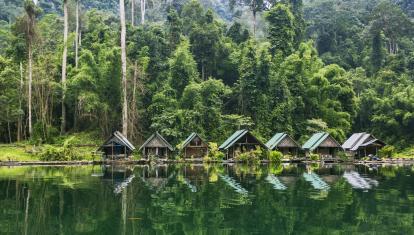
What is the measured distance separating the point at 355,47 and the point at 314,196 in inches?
2265

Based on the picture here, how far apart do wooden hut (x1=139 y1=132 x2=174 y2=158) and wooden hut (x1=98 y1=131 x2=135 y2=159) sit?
4.27 ft

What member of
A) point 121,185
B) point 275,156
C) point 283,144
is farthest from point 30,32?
point 121,185

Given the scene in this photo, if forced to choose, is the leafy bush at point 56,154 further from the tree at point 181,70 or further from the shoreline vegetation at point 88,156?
the tree at point 181,70

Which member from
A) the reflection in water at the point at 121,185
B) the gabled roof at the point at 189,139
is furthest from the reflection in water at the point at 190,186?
the gabled roof at the point at 189,139

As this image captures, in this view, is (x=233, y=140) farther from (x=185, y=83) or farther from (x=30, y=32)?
(x=30, y=32)

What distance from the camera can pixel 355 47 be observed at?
237ft

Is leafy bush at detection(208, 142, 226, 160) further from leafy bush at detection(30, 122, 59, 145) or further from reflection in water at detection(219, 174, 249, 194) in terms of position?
reflection in water at detection(219, 174, 249, 194)

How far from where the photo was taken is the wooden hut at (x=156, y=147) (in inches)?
1731

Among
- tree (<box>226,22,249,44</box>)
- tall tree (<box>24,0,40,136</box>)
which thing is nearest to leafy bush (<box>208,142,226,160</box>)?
tall tree (<box>24,0,40,136</box>)

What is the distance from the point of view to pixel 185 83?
2115 inches

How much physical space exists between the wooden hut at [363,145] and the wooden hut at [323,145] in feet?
5.45

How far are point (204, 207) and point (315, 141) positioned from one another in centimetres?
3315

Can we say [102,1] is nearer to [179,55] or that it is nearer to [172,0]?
[172,0]

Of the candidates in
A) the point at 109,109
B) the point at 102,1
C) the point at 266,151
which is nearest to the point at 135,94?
the point at 109,109
